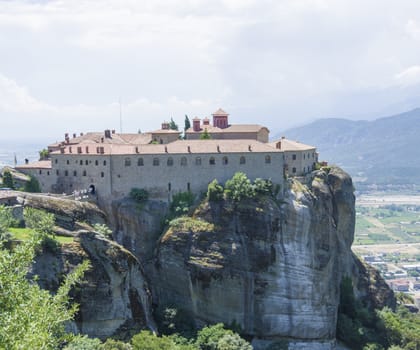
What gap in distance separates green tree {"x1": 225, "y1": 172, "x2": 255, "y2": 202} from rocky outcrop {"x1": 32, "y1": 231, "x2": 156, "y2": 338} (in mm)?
14714

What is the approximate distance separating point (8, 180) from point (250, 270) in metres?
29.5

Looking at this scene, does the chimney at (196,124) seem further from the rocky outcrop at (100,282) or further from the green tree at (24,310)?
the green tree at (24,310)

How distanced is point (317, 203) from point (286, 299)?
1320cm

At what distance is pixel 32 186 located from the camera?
7094cm

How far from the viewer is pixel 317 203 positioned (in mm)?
74125

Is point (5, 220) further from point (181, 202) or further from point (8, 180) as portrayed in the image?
point (181, 202)

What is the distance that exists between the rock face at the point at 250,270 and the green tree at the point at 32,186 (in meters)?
16.7

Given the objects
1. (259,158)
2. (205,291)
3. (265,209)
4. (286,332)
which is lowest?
(286,332)

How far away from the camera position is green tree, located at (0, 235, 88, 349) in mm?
19797

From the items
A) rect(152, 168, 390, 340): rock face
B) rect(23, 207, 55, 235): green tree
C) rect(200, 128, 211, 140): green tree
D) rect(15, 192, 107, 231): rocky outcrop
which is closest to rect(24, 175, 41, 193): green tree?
rect(15, 192, 107, 231): rocky outcrop

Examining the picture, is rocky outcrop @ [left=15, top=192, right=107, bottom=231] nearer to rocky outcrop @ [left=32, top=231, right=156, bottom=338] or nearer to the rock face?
rocky outcrop @ [left=32, top=231, right=156, bottom=338]

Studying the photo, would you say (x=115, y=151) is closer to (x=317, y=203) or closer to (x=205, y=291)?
(x=205, y=291)

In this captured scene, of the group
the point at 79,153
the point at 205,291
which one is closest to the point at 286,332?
the point at 205,291

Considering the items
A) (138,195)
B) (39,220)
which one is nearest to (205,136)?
(138,195)
